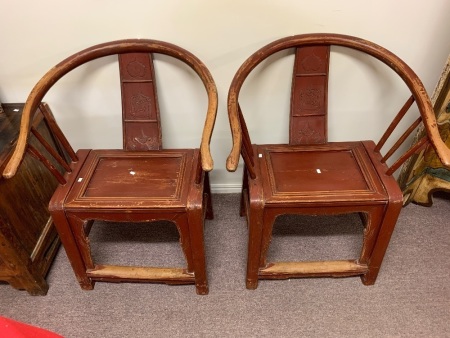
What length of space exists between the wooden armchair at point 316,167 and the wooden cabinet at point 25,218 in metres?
0.81

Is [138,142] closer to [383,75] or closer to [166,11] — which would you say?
[166,11]

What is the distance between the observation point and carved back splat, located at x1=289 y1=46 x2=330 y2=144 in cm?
140

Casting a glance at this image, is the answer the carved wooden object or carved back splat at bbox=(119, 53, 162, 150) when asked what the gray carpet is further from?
carved back splat at bbox=(119, 53, 162, 150)

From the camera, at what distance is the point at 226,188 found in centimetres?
196

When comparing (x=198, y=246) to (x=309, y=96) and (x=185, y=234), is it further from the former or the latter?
(x=309, y=96)

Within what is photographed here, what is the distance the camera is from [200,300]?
5.01ft

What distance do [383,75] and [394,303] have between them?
2.97 feet

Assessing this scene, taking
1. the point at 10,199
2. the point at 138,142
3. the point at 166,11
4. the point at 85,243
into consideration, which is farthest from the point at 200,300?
the point at 166,11

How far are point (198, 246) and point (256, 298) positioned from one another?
38 centimetres

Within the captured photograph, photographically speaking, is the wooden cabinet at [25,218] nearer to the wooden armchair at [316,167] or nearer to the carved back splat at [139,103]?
the carved back splat at [139,103]

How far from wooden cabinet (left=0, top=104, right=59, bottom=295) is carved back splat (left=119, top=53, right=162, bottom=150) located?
359 millimetres

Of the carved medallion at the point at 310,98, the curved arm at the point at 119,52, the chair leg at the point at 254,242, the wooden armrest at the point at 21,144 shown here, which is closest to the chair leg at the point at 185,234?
the chair leg at the point at 254,242

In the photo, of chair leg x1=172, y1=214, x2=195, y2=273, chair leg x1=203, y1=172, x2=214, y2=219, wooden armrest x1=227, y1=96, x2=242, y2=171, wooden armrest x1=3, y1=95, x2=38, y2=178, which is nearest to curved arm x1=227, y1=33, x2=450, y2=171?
wooden armrest x1=227, y1=96, x2=242, y2=171

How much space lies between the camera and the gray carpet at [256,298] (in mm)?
1438
